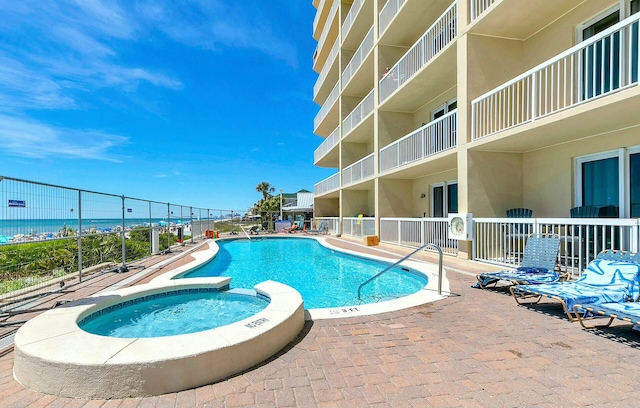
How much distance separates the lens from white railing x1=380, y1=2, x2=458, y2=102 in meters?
9.02

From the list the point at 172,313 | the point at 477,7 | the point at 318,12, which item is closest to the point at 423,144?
the point at 477,7

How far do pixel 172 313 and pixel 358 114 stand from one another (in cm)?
1439

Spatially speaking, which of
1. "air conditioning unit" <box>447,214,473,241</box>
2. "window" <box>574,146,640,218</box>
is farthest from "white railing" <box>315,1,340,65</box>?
"window" <box>574,146,640,218</box>

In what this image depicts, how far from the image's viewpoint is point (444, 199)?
38.1ft

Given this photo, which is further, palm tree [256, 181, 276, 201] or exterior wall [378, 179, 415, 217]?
palm tree [256, 181, 276, 201]

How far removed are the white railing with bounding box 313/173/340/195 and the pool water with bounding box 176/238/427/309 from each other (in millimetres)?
7929

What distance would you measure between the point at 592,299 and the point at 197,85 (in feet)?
91.2

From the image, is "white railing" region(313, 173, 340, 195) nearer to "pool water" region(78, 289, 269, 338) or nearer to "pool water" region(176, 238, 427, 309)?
"pool water" region(176, 238, 427, 309)

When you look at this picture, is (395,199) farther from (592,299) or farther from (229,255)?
(592,299)

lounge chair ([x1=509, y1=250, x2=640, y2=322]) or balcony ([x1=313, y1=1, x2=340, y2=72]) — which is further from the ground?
balcony ([x1=313, y1=1, x2=340, y2=72])

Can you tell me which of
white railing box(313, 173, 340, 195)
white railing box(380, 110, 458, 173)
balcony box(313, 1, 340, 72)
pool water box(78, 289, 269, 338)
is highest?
balcony box(313, 1, 340, 72)

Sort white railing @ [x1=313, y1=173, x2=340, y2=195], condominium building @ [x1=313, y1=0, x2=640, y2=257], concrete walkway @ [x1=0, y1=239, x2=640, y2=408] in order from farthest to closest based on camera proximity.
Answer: white railing @ [x1=313, y1=173, x2=340, y2=195] → condominium building @ [x1=313, y1=0, x2=640, y2=257] → concrete walkway @ [x1=0, y1=239, x2=640, y2=408]

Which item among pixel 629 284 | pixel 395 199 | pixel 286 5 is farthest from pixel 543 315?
pixel 286 5

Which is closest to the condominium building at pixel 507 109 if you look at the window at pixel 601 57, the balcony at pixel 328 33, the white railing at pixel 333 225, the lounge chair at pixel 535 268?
the window at pixel 601 57
